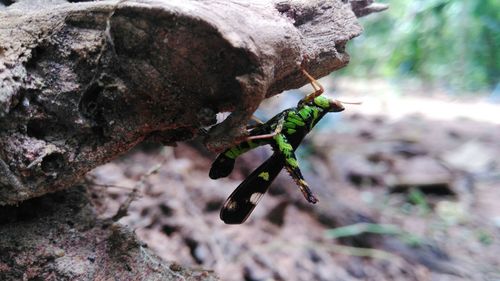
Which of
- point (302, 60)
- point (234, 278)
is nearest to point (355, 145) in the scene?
point (234, 278)

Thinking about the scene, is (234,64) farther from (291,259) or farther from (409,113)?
(409,113)

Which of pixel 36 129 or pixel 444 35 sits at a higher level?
pixel 36 129

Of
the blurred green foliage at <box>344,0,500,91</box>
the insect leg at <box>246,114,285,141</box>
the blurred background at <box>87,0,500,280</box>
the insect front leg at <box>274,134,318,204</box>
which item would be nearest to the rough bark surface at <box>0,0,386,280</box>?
the insect leg at <box>246,114,285,141</box>

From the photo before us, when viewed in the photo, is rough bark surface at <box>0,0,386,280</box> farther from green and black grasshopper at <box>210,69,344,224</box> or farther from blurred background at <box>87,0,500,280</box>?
blurred background at <box>87,0,500,280</box>

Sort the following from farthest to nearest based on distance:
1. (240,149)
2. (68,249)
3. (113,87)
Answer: (240,149) → (68,249) → (113,87)

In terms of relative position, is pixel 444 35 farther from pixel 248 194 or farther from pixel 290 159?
pixel 248 194

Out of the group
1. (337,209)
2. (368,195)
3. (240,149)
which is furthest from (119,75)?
(368,195)
